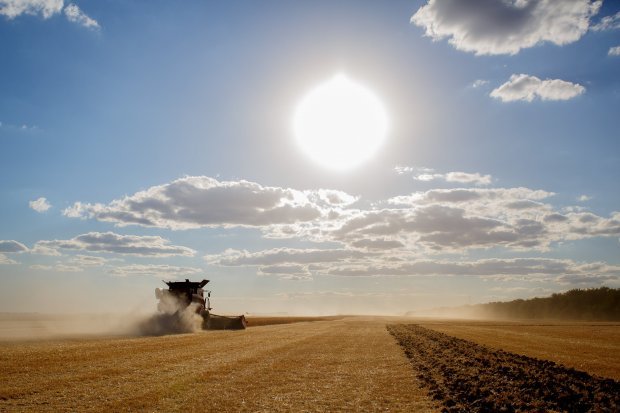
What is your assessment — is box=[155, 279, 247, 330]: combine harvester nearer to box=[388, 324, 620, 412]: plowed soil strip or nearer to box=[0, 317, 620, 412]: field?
box=[0, 317, 620, 412]: field

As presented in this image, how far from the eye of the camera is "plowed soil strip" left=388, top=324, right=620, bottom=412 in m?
15.0

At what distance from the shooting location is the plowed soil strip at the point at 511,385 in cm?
1498

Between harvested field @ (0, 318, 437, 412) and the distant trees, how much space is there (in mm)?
A: 101266

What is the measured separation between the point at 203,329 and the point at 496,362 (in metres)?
36.9

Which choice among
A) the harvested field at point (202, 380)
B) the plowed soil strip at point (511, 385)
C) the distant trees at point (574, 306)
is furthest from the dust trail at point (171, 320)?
the distant trees at point (574, 306)

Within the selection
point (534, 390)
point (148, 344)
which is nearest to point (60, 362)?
point (148, 344)

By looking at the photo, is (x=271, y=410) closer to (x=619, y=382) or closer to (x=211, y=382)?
(x=211, y=382)

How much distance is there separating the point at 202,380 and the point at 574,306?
126 meters

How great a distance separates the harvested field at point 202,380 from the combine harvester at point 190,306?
69.4 ft

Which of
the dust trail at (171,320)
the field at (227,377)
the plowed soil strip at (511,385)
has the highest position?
the dust trail at (171,320)

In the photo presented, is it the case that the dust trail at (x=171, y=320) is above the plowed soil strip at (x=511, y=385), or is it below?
above

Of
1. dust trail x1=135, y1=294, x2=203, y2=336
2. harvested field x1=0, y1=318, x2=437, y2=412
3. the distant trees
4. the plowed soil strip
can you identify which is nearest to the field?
harvested field x1=0, y1=318, x2=437, y2=412

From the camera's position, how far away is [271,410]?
14031 mm

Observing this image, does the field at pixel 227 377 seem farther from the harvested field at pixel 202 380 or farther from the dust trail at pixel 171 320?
the dust trail at pixel 171 320
